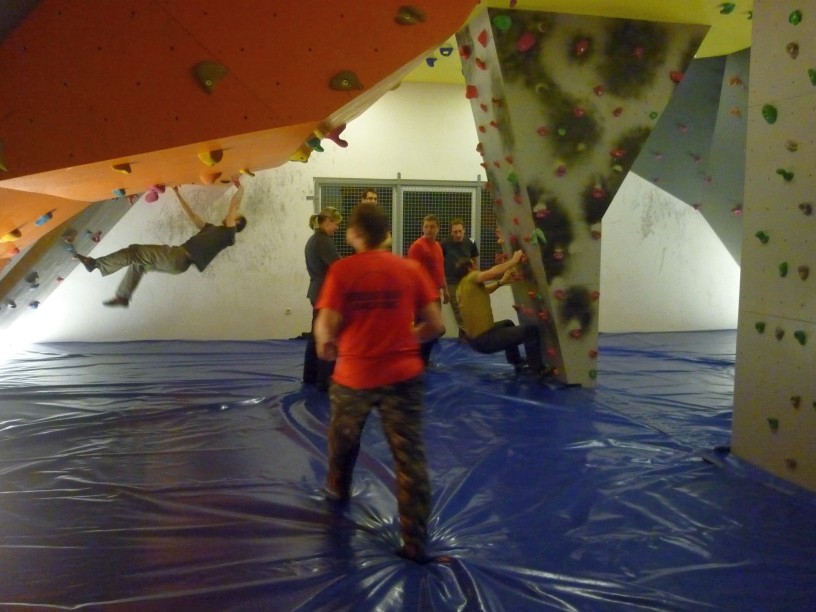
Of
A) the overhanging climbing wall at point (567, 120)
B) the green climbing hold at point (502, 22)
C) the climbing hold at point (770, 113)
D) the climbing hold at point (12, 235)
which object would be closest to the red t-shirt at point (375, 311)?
the climbing hold at point (770, 113)

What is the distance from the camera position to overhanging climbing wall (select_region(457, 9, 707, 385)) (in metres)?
4.76

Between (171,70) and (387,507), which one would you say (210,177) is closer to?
(171,70)

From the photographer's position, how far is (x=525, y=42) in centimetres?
470

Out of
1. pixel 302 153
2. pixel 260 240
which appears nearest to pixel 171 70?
pixel 302 153

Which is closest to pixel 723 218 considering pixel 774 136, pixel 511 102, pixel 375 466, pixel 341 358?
pixel 511 102

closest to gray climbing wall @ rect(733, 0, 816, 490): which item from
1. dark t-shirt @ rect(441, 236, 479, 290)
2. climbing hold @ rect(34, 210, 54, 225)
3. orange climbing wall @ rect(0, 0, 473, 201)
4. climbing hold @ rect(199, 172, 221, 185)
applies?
orange climbing wall @ rect(0, 0, 473, 201)

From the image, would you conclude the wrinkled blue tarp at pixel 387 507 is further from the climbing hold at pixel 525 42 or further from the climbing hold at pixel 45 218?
the climbing hold at pixel 525 42

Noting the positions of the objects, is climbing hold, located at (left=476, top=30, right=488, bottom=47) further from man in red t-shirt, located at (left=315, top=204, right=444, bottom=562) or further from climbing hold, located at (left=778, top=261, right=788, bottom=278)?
man in red t-shirt, located at (left=315, top=204, right=444, bottom=562)

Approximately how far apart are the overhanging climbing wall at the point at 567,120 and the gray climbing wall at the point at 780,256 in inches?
65.8

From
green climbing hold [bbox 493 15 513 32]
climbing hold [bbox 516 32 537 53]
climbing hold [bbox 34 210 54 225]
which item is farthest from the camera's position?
climbing hold [bbox 516 32 537 53]

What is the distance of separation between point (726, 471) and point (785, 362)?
616mm

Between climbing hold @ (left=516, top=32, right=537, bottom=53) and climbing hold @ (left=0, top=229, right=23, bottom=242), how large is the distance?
3.49 metres

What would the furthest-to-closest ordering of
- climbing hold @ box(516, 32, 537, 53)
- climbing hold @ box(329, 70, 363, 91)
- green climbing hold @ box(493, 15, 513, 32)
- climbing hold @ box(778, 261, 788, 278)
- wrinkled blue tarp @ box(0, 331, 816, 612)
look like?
climbing hold @ box(516, 32, 537, 53) < green climbing hold @ box(493, 15, 513, 32) < climbing hold @ box(778, 261, 788, 278) < climbing hold @ box(329, 70, 363, 91) < wrinkled blue tarp @ box(0, 331, 816, 612)

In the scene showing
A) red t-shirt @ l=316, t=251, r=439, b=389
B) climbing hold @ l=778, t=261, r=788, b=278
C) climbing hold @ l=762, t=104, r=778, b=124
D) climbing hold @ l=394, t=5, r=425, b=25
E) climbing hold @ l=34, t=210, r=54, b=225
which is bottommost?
red t-shirt @ l=316, t=251, r=439, b=389
